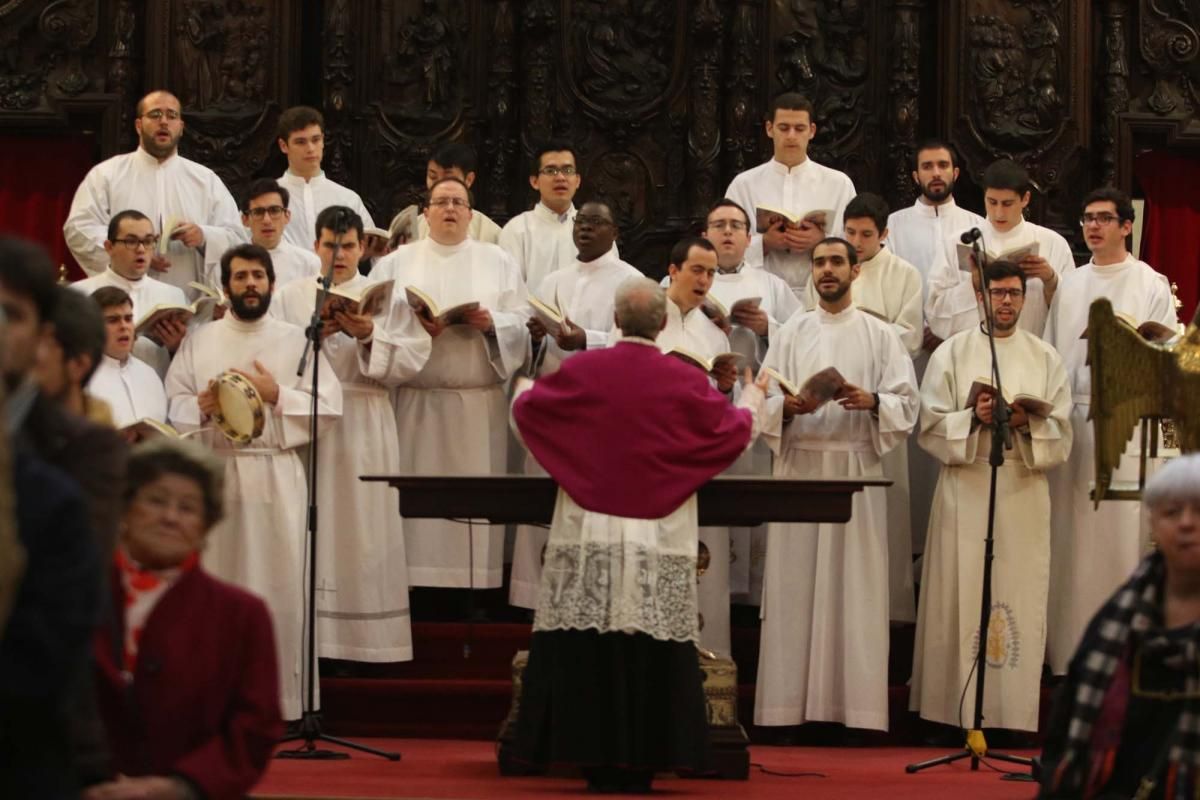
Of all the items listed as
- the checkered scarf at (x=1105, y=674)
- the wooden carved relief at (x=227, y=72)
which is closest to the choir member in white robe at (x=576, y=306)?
the wooden carved relief at (x=227, y=72)

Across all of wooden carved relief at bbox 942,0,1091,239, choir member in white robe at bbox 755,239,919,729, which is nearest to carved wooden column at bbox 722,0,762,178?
wooden carved relief at bbox 942,0,1091,239

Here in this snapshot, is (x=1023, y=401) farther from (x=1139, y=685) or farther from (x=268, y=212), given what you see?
(x=1139, y=685)

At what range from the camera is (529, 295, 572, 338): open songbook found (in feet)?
29.8

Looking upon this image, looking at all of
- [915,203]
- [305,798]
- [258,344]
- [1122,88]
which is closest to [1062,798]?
[305,798]

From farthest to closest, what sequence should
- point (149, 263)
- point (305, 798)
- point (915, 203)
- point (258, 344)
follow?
point (915, 203), point (149, 263), point (258, 344), point (305, 798)

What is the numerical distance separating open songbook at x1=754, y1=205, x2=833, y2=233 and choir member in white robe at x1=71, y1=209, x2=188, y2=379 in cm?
279

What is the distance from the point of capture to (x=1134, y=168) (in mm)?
12969

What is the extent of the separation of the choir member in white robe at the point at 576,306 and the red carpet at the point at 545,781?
121cm

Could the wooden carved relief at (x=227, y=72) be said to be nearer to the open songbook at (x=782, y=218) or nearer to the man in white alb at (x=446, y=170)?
the man in white alb at (x=446, y=170)

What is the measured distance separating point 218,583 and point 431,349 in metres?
5.17

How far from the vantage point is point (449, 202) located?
10.2 meters

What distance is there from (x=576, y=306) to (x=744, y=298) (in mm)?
791

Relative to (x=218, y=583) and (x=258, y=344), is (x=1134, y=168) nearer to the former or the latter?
(x=258, y=344)

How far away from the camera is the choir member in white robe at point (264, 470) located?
9.16 meters
